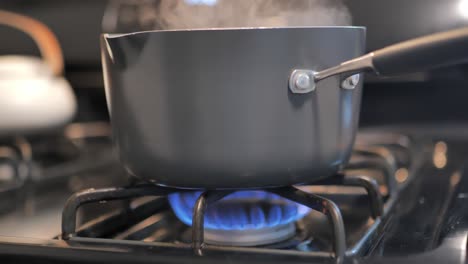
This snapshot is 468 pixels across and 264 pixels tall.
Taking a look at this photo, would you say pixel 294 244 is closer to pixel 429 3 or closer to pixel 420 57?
pixel 420 57

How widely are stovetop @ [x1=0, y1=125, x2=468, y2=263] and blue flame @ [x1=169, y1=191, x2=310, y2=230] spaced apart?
0.05 ft

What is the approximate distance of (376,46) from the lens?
35.7 inches

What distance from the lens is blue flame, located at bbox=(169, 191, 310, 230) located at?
0.55m

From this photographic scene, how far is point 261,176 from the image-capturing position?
0.52m

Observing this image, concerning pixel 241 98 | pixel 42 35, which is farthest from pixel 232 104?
pixel 42 35

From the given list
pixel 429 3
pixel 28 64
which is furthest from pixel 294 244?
pixel 28 64

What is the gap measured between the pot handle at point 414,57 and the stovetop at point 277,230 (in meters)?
0.11

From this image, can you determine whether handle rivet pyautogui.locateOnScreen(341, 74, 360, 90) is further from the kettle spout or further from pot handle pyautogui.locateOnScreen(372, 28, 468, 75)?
the kettle spout

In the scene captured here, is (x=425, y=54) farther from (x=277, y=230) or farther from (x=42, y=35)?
(x=42, y=35)

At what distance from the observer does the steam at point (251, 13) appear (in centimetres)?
59

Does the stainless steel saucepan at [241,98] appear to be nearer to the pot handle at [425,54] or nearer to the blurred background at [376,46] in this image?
the pot handle at [425,54]

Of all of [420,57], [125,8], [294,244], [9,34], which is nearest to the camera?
[420,57]

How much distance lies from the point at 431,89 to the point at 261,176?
1.80ft

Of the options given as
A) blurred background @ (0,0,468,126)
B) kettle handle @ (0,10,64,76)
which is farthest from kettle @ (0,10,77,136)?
blurred background @ (0,0,468,126)
